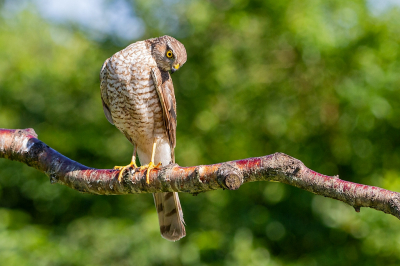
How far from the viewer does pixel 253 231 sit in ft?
18.3

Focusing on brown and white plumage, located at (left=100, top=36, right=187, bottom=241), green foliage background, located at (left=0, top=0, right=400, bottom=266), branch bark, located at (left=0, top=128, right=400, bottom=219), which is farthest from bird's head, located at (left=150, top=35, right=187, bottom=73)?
green foliage background, located at (left=0, top=0, right=400, bottom=266)

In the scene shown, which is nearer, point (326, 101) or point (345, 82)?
point (345, 82)

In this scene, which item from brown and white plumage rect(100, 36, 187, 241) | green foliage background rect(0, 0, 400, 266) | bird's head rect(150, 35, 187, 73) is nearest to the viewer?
brown and white plumage rect(100, 36, 187, 241)

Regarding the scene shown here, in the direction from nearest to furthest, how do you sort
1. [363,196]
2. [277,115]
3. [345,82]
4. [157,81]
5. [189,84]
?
[363,196] < [157,81] < [345,82] < [277,115] < [189,84]

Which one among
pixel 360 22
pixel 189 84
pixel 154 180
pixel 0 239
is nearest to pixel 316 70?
pixel 360 22

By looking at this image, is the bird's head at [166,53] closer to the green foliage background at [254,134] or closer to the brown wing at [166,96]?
the brown wing at [166,96]

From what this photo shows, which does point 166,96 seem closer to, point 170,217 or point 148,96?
point 148,96

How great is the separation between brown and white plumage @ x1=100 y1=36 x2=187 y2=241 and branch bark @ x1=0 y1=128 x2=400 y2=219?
0.74 m

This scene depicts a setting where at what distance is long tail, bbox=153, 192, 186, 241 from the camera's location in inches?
149

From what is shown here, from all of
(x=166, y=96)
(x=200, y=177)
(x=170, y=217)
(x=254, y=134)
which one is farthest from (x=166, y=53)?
(x=254, y=134)

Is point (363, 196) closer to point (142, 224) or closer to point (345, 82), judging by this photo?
point (345, 82)

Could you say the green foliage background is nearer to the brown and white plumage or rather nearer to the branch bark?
the brown and white plumage

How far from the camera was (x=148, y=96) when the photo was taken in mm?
3568

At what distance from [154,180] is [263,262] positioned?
2739mm
